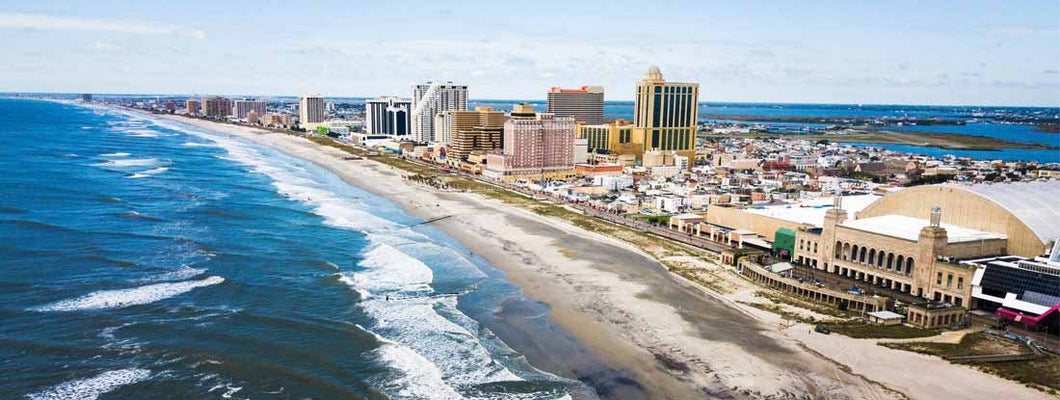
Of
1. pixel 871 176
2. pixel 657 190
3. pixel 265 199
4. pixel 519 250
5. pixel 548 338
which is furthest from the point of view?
pixel 871 176

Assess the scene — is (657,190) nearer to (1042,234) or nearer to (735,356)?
(1042,234)

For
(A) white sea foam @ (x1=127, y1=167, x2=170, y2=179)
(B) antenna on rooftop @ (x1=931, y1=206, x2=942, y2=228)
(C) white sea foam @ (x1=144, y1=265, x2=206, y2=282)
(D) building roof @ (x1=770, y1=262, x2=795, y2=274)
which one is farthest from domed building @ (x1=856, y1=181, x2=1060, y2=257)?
(A) white sea foam @ (x1=127, y1=167, x2=170, y2=179)

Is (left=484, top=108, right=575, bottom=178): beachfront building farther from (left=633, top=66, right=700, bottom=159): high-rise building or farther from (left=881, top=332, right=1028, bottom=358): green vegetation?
(left=881, top=332, right=1028, bottom=358): green vegetation

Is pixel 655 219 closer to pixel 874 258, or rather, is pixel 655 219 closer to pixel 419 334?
pixel 874 258

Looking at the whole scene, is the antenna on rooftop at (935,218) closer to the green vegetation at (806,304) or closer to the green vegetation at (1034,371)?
the green vegetation at (806,304)

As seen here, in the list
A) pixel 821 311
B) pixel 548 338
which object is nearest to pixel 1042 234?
pixel 821 311

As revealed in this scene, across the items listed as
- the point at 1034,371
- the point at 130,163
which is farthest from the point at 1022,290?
the point at 130,163

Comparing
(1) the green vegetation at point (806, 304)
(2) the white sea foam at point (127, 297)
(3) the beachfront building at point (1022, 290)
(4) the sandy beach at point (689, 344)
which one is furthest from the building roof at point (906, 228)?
(2) the white sea foam at point (127, 297)
